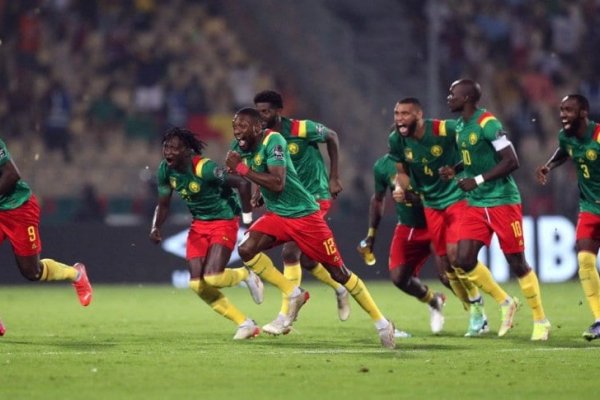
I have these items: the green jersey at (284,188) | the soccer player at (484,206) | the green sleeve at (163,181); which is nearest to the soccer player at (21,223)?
the green sleeve at (163,181)

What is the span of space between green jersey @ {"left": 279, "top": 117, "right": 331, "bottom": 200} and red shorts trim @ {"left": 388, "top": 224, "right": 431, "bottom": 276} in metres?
0.96

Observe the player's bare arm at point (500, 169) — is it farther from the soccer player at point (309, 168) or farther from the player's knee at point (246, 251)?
the soccer player at point (309, 168)

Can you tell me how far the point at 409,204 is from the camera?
13.9 meters

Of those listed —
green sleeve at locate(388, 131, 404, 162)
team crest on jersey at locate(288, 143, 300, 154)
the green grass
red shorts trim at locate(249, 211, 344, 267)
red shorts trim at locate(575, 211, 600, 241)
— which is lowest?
the green grass

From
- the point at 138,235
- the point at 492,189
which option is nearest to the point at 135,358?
the point at 492,189

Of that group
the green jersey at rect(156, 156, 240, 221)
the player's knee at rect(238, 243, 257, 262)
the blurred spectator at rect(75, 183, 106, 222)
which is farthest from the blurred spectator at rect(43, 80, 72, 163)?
the player's knee at rect(238, 243, 257, 262)

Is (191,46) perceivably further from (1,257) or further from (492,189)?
(492,189)

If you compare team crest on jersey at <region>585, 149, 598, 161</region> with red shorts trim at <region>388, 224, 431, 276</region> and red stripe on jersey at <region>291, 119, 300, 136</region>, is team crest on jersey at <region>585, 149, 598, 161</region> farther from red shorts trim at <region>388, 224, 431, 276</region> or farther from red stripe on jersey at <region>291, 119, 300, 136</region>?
red stripe on jersey at <region>291, 119, 300, 136</region>

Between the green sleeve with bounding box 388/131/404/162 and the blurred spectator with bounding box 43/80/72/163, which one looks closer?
the green sleeve with bounding box 388/131/404/162

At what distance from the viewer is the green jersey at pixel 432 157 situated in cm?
1308

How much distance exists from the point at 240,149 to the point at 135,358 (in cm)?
231

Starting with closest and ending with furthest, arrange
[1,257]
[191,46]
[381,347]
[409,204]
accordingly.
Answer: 1. [381,347]
2. [409,204]
3. [1,257]
4. [191,46]

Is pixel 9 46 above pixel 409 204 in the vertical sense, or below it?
above

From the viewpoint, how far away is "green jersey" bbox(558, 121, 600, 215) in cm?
1247
